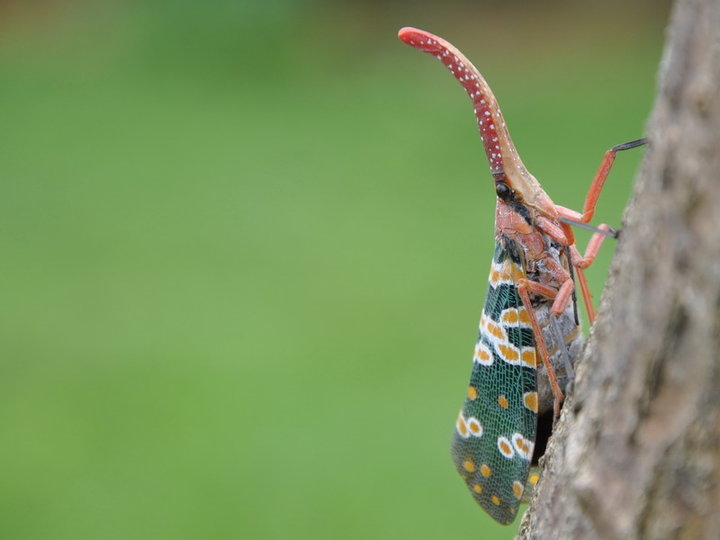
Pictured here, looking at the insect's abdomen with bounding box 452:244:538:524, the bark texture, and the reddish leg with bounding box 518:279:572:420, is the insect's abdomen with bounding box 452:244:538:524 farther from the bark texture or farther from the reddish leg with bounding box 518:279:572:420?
the bark texture

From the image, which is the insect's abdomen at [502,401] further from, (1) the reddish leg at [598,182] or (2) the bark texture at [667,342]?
(2) the bark texture at [667,342]

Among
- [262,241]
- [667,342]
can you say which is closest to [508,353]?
[667,342]

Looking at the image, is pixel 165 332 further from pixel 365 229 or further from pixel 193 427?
pixel 365 229

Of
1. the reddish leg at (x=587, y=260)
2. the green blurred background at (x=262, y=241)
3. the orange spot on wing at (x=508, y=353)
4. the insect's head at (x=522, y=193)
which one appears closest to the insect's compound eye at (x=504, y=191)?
the insect's head at (x=522, y=193)

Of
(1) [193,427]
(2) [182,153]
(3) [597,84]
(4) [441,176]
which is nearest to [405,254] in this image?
(4) [441,176]

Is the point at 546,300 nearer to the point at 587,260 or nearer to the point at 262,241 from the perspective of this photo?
the point at 587,260

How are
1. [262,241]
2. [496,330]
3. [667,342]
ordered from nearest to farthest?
1. [667,342]
2. [496,330]
3. [262,241]
